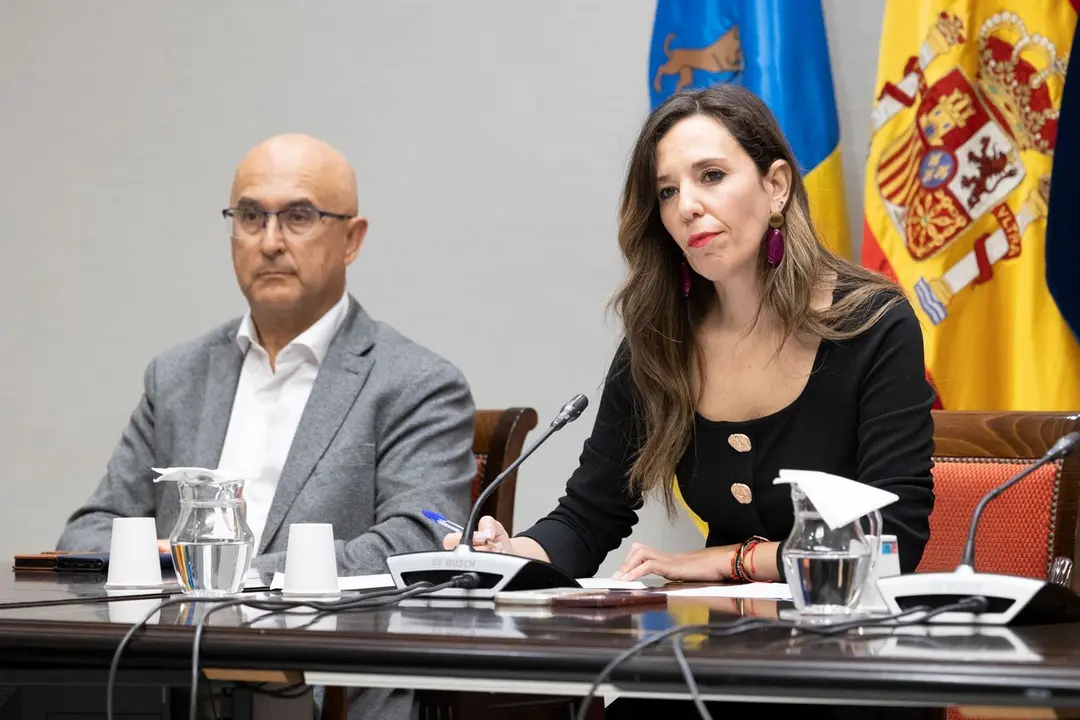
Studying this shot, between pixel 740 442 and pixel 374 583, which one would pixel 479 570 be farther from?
pixel 740 442

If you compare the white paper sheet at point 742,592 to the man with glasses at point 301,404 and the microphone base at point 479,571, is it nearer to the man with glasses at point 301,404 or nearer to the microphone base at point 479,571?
the microphone base at point 479,571

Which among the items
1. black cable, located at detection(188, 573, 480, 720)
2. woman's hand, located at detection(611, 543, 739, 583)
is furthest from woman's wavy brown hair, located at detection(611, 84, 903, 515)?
black cable, located at detection(188, 573, 480, 720)

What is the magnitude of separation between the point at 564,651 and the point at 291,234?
A: 70.9 inches

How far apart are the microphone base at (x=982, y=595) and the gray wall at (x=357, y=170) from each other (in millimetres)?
2094

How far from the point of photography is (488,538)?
1.83m

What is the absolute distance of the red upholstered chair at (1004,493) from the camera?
192 centimetres

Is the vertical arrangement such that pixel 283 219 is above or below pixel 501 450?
above

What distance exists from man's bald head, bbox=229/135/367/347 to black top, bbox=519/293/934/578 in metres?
0.81

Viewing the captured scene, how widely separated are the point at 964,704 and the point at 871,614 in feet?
1.08

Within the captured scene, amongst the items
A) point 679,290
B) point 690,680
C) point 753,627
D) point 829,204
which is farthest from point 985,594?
point 829,204

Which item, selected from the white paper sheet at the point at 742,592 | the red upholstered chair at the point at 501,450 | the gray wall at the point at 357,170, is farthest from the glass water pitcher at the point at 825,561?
the gray wall at the point at 357,170

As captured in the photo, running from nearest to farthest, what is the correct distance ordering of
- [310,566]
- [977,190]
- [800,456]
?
[310,566]
[800,456]
[977,190]

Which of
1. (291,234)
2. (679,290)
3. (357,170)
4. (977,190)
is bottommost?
(679,290)

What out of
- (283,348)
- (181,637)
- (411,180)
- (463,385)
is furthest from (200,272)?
(181,637)
